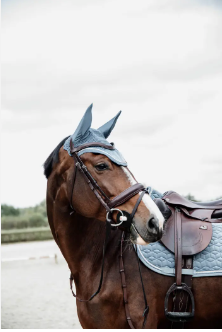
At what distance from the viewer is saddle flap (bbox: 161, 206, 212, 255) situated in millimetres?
3105

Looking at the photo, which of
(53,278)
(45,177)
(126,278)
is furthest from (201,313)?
(53,278)

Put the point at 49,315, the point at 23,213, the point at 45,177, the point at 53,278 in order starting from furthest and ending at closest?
1. the point at 23,213
2. the point at 53,278
3. the point at 49,315
4. the point at 45,177

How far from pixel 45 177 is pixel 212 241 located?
1.70 m

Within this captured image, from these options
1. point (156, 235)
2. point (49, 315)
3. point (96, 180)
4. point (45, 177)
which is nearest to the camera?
point (156, 235)

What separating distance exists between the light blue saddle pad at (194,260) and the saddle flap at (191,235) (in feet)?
0.24

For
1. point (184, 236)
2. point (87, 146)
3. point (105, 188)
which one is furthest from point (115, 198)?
point (184, 236)

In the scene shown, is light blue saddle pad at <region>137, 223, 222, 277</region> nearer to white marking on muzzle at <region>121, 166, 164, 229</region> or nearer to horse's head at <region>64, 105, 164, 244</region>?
horse's head at <region>64, 105, 164, 244</region>

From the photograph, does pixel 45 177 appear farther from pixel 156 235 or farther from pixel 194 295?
pixel 194 295

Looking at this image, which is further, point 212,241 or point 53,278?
point 53,278

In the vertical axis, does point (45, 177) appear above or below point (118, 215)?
above

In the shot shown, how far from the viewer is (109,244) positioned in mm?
3309

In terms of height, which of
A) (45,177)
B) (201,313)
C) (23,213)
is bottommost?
(23,213)

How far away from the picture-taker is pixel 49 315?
784cm

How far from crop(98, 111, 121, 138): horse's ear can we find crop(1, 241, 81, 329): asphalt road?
479 centimetres
